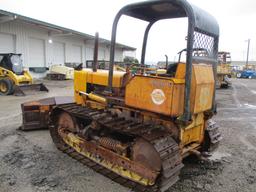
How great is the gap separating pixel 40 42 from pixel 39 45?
0.31m

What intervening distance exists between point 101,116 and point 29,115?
285 centimetres

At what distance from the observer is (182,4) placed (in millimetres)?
2973

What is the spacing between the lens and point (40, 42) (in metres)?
21.0

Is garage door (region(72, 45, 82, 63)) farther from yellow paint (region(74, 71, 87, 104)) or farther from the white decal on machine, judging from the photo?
the white decal on machine

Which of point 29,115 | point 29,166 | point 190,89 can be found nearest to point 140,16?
point 190,89

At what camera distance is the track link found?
3.00m

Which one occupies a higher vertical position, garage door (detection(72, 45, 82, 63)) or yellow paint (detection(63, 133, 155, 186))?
garage door (detection(72, 45, 82, 63))

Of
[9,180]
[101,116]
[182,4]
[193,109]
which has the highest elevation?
[182,4]

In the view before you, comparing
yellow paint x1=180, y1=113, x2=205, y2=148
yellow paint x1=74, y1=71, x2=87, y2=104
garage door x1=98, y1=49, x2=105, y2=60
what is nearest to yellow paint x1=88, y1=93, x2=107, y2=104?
yellow paint x1=74, y1=71, x2=87, y2=104

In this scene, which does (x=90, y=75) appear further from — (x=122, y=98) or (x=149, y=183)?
(x=149, y=183)

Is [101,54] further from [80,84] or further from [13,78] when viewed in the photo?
[80,84]

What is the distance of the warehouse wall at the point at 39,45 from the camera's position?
17.9 m

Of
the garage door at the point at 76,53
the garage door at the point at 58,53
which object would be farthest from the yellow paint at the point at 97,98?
the garage door at the point at 76,53

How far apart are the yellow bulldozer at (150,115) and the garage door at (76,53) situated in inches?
860
